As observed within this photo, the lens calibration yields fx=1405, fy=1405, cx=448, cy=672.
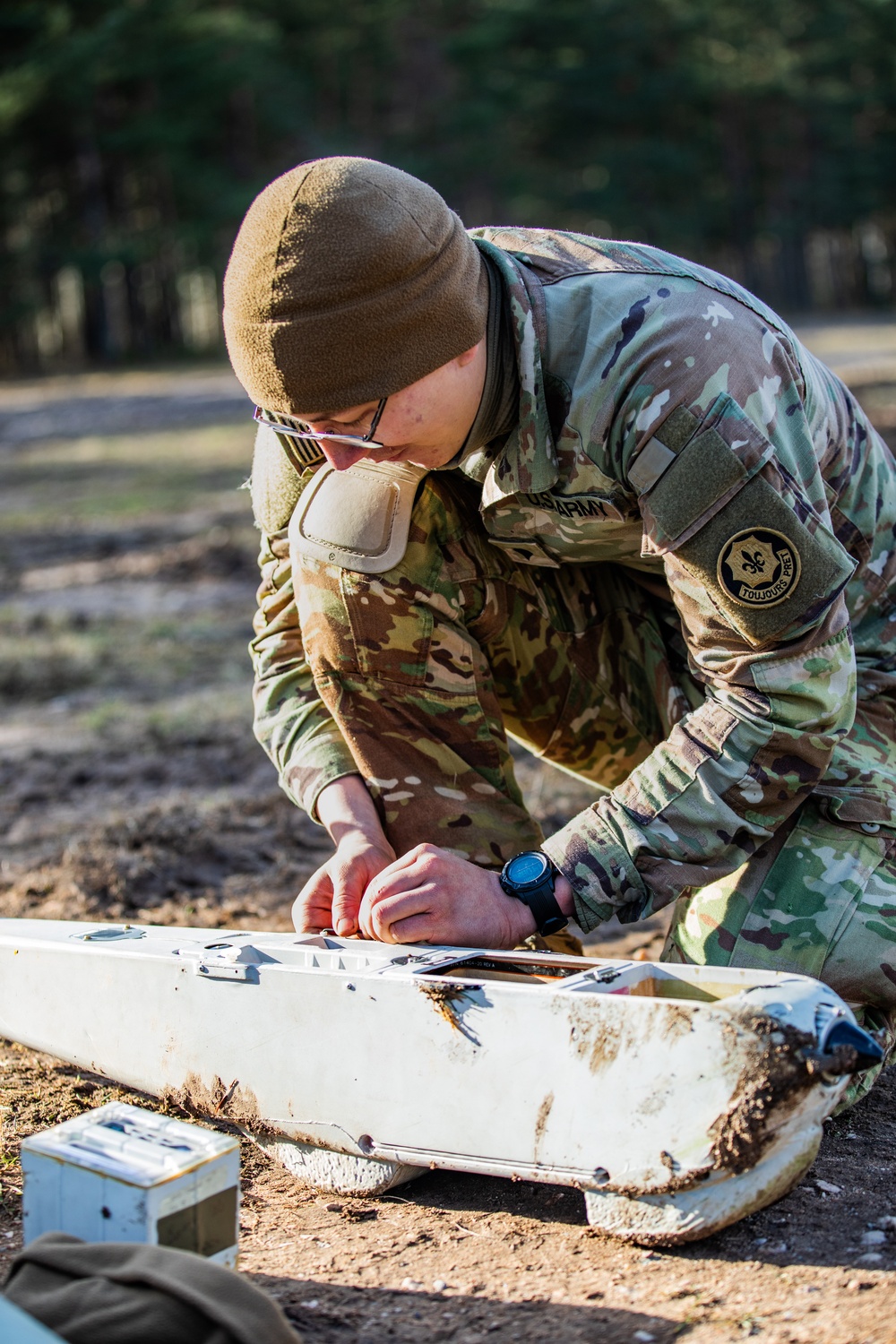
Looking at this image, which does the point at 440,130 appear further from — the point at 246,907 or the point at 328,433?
the point at 328,433

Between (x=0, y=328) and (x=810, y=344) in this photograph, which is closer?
(x=810, y=344)

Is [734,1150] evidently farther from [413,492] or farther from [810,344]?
[810,344]

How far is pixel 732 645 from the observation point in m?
2.18

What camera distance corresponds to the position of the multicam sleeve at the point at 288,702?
8.86 ft

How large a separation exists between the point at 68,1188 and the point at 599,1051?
66cm

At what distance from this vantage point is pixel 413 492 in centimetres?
257

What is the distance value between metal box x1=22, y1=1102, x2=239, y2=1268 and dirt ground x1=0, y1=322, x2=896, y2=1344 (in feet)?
0.64

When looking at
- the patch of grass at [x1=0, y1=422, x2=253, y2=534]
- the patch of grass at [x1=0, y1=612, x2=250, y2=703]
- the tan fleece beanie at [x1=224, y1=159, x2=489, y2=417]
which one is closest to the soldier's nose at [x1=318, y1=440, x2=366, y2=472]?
the tan fleece beanie at [x1=224, y1=159, x2=489, y2=417]

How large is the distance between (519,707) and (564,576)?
0.29m

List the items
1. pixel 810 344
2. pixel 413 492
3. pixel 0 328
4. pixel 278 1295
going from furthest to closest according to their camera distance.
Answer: pixel 0 328
pixel 810 344
pixel 413 492
pixel 278 1295

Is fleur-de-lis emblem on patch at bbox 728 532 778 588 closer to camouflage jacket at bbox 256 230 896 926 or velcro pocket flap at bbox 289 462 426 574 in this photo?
camouflage jacket at bbox 256 230 896 926

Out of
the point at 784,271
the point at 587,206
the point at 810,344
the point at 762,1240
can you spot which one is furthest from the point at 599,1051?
the point at 784,271

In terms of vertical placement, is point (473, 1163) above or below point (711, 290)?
below

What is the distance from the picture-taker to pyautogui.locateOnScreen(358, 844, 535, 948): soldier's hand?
84.7 inches
